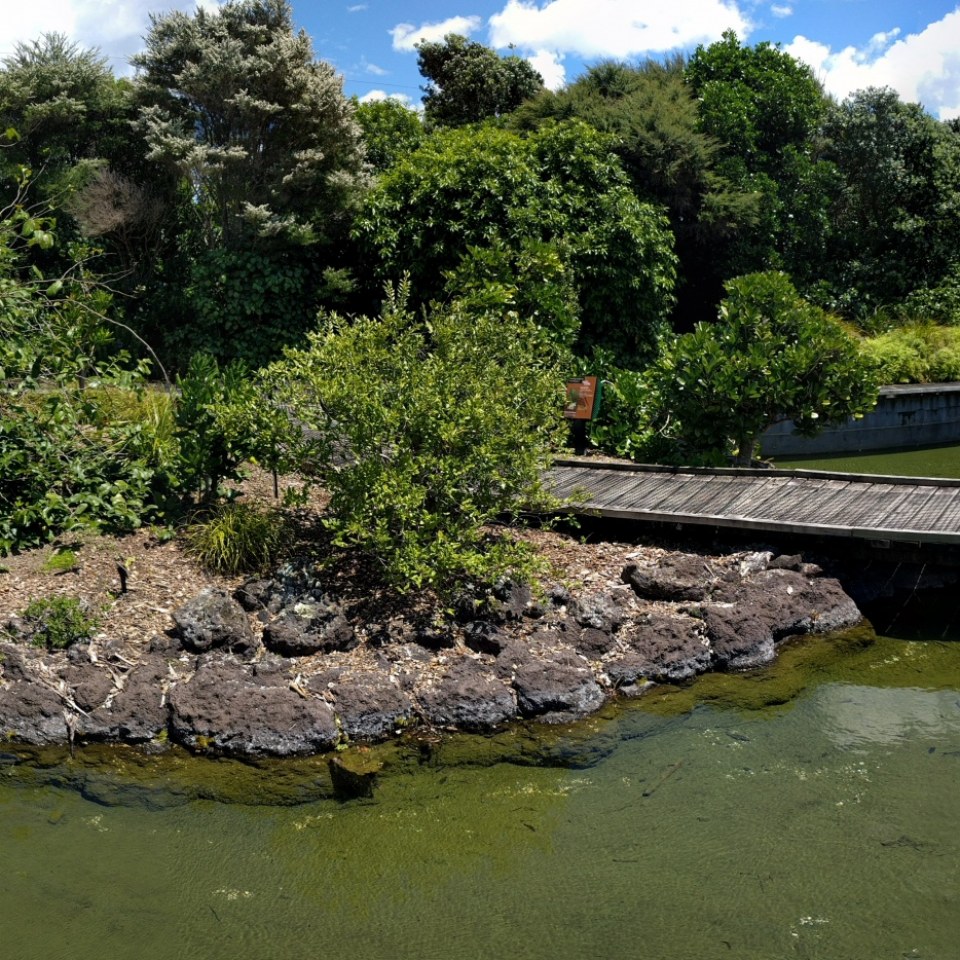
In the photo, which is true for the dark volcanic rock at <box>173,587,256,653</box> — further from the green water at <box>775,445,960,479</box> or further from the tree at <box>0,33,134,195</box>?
the tree at <box>0,33,134,195</box>

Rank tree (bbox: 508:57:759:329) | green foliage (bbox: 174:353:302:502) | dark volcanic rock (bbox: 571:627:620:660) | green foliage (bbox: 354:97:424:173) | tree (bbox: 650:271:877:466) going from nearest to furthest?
dark volcanic rock (bbox: 571:627:620:660) → green foliage (bbox: 174:353:302:502) → tree (bbox: 650:271:877:466) → green foliage (bbox: 354:97:424:173) → tree (bbox: 508:57:759:329)

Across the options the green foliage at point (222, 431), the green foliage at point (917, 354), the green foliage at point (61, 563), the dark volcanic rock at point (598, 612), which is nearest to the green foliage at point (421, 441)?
the green foliage at point (222, 431)

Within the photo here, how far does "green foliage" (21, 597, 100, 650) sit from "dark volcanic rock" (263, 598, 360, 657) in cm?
124

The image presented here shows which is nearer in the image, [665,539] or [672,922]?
[672,922]

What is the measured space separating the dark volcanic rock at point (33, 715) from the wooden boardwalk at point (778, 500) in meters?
4.24

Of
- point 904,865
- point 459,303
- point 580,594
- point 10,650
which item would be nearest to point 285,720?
point 10,650

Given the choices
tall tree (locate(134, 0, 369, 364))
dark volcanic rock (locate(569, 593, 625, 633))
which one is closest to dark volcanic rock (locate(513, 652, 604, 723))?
dark volcanic rock (locate(569, 593, 625, 633))

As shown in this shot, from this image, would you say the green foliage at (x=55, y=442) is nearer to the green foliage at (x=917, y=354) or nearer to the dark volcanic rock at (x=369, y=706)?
the dark volcanic rock at (x=369, y=706)

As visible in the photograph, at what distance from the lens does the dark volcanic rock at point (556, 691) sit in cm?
721

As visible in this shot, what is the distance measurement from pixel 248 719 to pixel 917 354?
13821mm

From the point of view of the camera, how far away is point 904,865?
219 inches

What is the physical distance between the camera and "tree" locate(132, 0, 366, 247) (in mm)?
15617

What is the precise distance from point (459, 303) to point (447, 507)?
7.65ft

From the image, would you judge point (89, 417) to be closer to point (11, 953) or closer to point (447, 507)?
point (447, 507)
